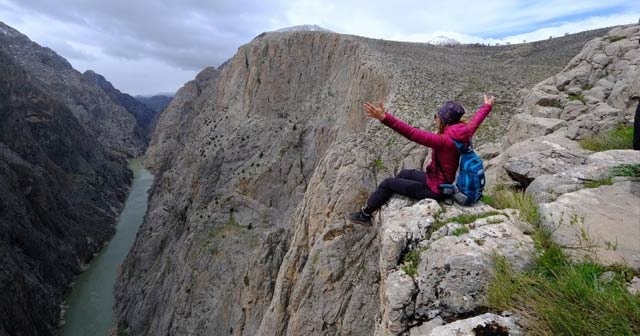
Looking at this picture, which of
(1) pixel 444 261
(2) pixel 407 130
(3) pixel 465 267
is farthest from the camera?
(2) pixel 407 130

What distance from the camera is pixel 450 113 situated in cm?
664

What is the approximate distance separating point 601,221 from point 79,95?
20418cm

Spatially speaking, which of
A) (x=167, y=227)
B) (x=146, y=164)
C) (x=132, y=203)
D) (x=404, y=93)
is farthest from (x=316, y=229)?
(x=146, y=164)

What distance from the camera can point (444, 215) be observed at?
660 cm

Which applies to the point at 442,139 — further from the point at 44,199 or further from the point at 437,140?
the point at 44,199

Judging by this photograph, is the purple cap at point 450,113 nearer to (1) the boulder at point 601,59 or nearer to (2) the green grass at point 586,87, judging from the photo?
(2) the green grass at point 586,87

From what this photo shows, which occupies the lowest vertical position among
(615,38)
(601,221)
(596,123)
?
(601,221)

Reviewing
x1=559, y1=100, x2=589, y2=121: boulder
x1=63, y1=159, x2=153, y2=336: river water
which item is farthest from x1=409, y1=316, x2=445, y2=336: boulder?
x1=63, y1=159, x2=153, y2=336: river water

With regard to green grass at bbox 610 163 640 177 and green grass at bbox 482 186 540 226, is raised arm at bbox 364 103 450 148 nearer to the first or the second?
green grass at bbox 482 186 540 226

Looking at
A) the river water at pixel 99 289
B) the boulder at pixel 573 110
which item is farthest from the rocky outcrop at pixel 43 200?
the boulder at pixel 573 110

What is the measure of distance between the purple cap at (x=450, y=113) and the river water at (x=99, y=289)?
5562 centimetres

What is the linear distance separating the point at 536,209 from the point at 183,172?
5578 centimetres

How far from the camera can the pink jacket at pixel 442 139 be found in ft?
20.9

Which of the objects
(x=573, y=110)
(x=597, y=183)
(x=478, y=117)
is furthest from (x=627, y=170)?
(x=573, y=110)
